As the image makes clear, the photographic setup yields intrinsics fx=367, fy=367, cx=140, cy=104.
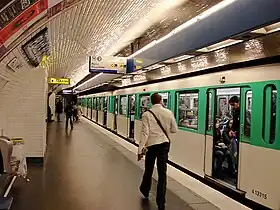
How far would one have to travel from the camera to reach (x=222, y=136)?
288 inches

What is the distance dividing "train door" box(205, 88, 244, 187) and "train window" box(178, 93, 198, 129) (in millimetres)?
712

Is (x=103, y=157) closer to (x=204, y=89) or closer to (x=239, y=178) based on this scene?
(x=204, y=89)

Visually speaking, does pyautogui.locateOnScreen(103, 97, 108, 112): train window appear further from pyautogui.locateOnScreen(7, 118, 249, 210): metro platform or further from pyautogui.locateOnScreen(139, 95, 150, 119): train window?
pyautogui.locateOnScreen(7, 118, 249, 210): metro platform

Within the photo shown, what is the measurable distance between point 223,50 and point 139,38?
3803 millimetres

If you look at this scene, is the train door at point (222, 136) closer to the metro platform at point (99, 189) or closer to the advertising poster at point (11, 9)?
the metro platform at point (99, 189)

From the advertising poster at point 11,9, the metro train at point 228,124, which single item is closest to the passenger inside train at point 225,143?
the metro train at point 228,124

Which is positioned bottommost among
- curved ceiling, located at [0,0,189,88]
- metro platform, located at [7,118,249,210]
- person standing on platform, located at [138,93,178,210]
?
metro platform, located at [7,118,249,210]

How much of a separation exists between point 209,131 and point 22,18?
5130mm

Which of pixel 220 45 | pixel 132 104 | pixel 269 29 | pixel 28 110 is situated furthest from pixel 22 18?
pixel 132 104

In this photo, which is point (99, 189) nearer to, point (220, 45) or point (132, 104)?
point (220, 45)

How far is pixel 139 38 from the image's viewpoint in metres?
9.14

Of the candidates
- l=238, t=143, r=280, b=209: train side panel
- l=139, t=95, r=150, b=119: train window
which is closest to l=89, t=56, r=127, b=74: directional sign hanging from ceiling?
l=139, t=95, r=150, b=119: train window

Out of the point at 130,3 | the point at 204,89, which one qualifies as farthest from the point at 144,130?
the point at 204,89

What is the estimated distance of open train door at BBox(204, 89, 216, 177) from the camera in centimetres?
697
